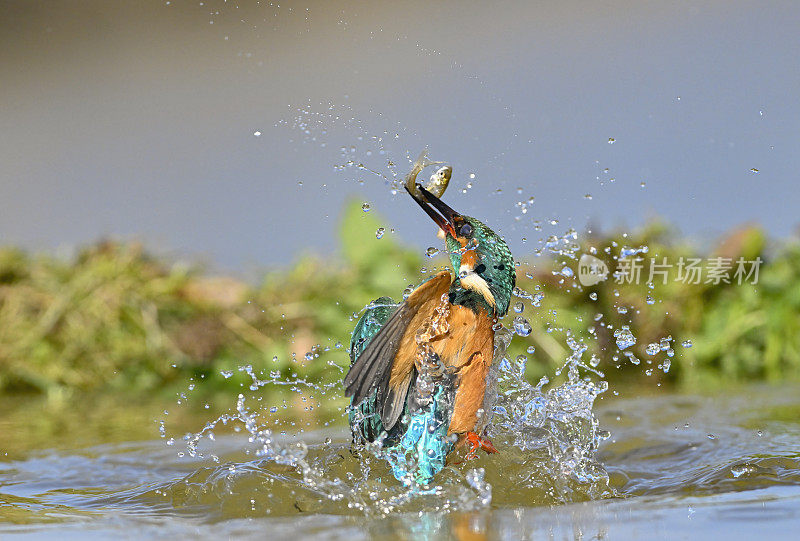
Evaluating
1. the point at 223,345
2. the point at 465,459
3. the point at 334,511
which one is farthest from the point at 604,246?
the point at 334,511

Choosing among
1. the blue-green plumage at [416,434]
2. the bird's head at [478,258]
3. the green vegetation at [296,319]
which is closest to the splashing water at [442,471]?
the blue-green plumage at [416,434]

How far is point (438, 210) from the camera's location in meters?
2.93

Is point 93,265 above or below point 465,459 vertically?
above

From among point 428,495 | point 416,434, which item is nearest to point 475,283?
point 416,434

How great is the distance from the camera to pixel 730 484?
2.84 meters

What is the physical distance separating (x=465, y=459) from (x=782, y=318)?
4.47m

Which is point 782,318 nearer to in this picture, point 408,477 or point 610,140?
point 610,140

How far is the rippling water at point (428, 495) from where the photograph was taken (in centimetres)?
230

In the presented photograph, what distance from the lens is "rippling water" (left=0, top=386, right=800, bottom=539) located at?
2297mm

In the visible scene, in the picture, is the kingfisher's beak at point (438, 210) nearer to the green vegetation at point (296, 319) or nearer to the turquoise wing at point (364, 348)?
the turquoise wing at point (364, 348)

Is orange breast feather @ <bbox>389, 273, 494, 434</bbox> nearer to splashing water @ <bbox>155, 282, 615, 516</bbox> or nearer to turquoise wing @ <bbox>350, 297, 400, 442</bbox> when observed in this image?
splashing water @ <bbox>155, 282, 615, 516</bbox>

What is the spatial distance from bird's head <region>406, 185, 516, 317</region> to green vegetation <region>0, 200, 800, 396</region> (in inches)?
138

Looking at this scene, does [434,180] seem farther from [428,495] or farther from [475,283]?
[428,495]

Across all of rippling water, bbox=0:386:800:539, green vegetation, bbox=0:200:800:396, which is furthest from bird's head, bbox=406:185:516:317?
green vegetation, bbox=0:200:800:396
